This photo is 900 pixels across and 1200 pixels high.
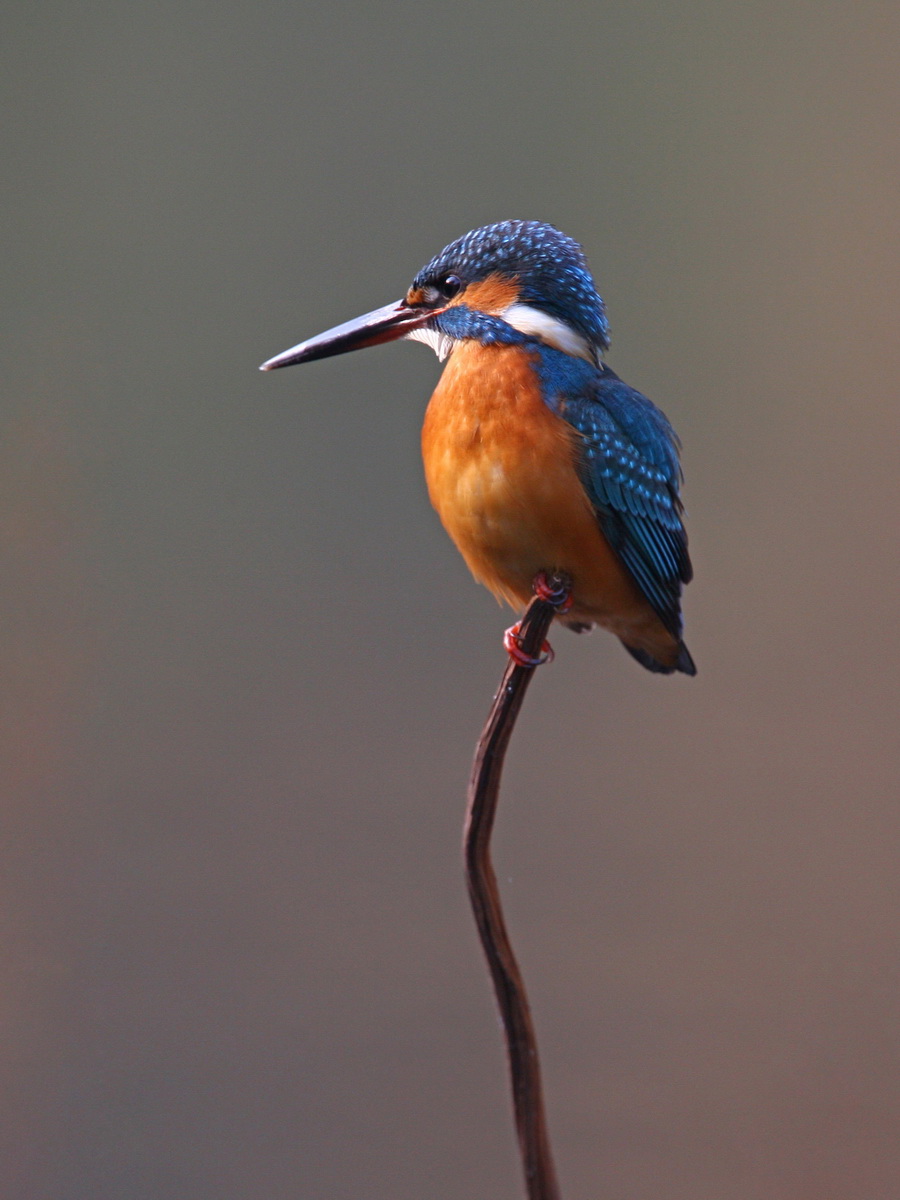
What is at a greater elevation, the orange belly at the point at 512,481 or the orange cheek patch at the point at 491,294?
the orange cheek patch at the point at 491,294

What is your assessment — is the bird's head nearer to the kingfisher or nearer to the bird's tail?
the kingfisher

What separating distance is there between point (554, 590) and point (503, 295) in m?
0.26

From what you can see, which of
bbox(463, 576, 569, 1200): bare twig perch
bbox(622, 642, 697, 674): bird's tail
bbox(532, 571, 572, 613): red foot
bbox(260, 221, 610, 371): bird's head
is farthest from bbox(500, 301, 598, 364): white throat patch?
bbox(463, 576, 569, 1200): bare twig perch

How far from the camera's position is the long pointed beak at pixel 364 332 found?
918 millimetres

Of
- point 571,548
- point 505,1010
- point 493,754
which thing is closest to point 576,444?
point 571,548

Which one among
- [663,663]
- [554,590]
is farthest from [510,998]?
[663,663]

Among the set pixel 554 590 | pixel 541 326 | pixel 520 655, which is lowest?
pixel 520 655

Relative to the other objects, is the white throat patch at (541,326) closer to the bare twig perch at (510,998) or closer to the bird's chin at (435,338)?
the bird's chin at (435,338)

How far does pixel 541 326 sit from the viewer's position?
0.98 m

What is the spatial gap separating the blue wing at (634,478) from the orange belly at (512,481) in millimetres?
13

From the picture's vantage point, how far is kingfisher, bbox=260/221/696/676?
0.94 metres

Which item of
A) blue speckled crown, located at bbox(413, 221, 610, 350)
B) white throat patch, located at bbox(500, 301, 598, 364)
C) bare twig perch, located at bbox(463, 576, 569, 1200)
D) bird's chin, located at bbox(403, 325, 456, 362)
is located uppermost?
blue speckled crown, located at bbox(413, 221, 610, 350)

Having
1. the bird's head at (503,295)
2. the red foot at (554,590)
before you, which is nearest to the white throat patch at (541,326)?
the bird's head at (503,295)

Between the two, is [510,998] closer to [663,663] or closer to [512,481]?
[512,481]
